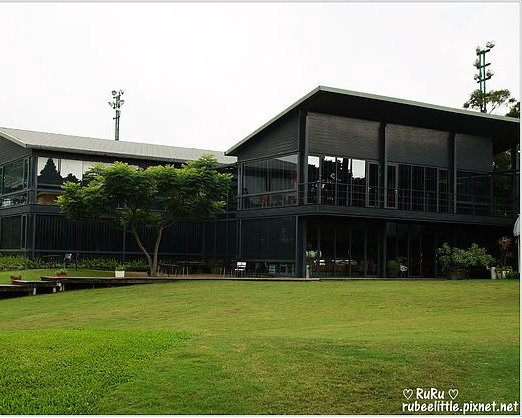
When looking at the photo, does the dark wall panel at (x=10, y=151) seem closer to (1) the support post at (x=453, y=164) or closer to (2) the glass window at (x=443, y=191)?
(2) the glass window at (x=443, y=191)

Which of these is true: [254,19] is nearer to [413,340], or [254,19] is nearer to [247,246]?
[413,340]

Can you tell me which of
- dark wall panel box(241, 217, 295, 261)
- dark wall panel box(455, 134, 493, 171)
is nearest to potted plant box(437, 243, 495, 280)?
dark wall panel box(455, 134, 493, 171)

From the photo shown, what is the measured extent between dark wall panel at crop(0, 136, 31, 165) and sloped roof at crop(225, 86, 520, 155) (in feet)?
30.5

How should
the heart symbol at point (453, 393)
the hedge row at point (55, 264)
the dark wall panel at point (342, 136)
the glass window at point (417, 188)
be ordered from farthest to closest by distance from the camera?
the glass window at point (417, 188) → the hedge row at point (55, 264) → the dark wall panel at point (342, 136) → the heart symbol at point (453, 393)

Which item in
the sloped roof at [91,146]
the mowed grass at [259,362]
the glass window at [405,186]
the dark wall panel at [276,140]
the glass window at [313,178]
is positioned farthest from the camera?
the sloped roof at [91,146]

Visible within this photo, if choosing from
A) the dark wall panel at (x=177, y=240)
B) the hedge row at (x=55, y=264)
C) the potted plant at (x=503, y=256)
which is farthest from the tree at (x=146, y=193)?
the potted plant at (x=503, y=256)

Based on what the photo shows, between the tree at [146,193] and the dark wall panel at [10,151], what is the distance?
542cm

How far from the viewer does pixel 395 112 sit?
27531 mm

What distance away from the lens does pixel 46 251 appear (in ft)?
98.5

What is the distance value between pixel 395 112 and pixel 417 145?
2.56m

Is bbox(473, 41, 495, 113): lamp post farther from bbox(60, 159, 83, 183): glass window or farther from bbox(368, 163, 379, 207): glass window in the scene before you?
bbox(60, 159, 83, 183): glass window

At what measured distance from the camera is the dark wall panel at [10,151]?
31.2 metres

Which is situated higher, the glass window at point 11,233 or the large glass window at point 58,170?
the large glass window at point 58,170

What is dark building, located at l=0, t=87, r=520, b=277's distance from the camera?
26.9m
